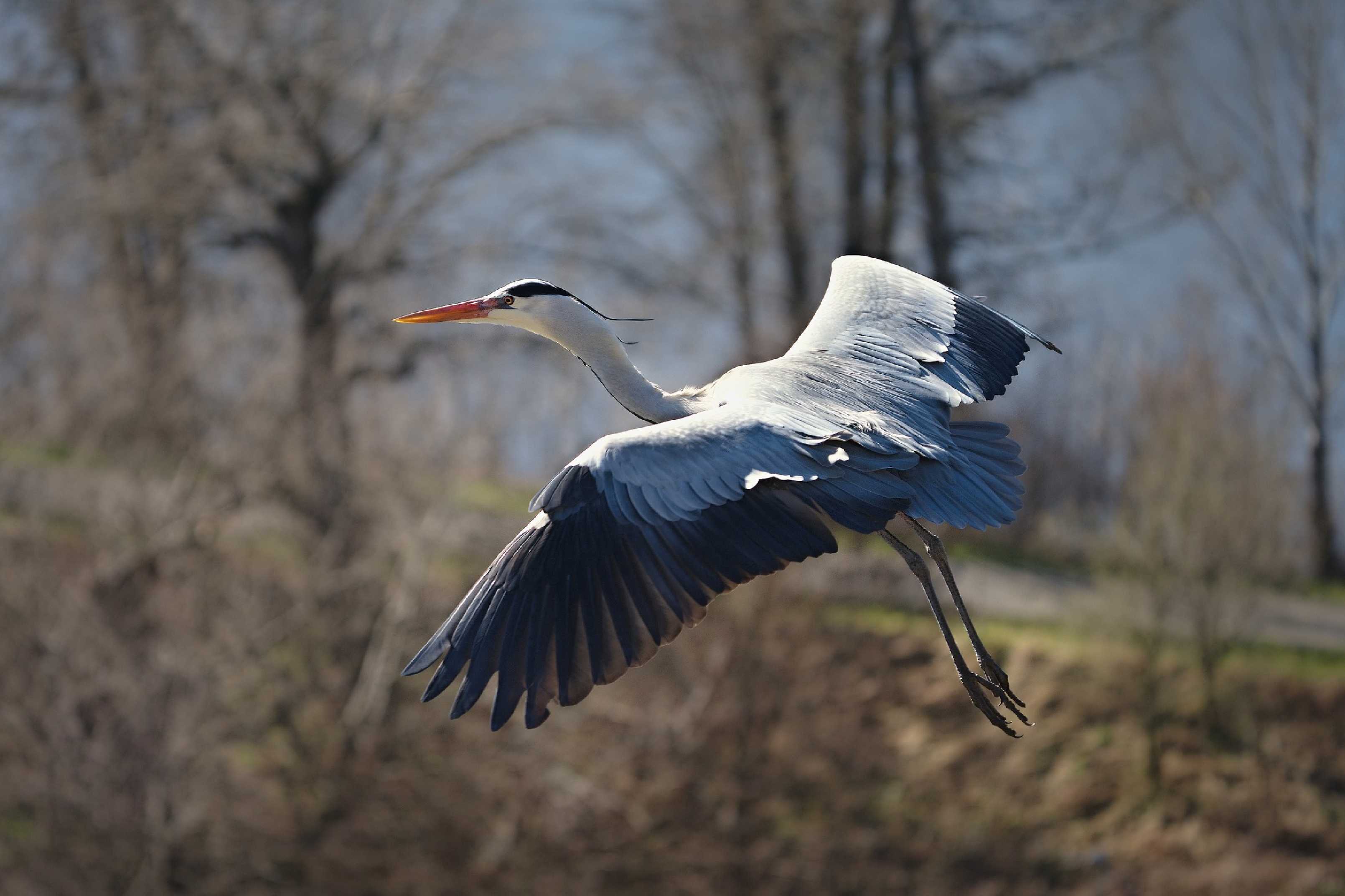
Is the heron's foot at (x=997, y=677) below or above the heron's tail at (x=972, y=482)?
below

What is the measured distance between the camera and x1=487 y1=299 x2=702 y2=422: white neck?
4.36 meters

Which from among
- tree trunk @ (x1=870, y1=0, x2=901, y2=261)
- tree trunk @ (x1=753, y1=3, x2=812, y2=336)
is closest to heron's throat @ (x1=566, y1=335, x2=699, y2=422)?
tree trunk @ (x1=870, y1=0, x2=901, y2=261)

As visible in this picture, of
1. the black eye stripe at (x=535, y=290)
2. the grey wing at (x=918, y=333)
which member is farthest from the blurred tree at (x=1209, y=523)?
the black eye stripe at (x=535, y=290)

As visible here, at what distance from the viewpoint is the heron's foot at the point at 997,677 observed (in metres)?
4.36

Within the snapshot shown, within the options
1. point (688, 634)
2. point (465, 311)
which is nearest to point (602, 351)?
point (465, 311)

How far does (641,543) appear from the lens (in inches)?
146

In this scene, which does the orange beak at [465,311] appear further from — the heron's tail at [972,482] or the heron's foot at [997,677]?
the heron's foot at [997,677]

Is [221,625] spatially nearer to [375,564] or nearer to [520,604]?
[375,564]

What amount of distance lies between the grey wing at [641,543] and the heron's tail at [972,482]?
170 millimetres

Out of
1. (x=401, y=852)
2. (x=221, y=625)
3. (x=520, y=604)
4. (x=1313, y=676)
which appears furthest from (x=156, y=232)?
(x=520, y=604)

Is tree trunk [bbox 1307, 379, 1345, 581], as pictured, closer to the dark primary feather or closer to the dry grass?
the dry grass

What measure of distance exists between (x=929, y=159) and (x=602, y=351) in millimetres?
10996

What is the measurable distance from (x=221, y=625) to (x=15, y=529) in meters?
2.03

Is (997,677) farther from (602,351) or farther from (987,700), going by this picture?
(602,351)
